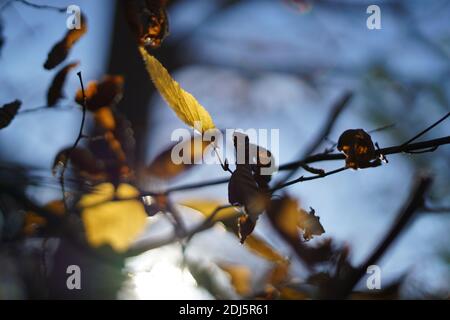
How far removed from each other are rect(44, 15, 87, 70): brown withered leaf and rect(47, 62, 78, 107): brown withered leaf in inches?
1.6

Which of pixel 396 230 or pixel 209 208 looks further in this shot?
pixel 209 208

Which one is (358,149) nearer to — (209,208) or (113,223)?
Result: (209,208)

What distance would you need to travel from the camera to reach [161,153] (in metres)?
0.76

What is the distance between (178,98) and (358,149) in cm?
18

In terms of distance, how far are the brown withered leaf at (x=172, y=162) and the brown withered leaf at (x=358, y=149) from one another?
30 cm

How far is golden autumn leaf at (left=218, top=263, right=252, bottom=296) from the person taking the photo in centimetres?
77

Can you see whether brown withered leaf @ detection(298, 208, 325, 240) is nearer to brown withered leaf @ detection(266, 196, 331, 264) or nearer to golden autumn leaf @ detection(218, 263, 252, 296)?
brown withered leaf @ detection(266, 196, 331, 264)

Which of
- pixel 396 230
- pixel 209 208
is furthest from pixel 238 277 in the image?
pixel 396 230

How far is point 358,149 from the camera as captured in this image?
0.44 meters

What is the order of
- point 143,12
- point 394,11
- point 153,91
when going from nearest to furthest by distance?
point 143,12, point 153,91, point 394,11
